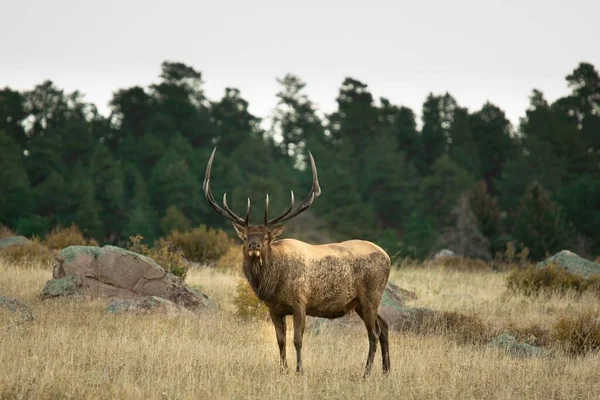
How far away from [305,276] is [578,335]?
5822 millimetres

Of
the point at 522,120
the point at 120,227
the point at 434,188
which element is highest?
the point at 522,120

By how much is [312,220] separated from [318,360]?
5280cm

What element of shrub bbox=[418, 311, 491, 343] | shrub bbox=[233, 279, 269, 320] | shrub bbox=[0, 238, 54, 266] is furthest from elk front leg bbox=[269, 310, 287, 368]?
shrub bbox=[0, 238, 54, 266]

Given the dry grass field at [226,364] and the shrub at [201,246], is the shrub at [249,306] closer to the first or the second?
the dry grass field at [226,364]

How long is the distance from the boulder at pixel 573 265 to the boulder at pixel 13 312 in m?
13.2

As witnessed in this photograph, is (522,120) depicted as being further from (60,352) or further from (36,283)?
(60,352)

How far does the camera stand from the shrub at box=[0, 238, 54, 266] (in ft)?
68.4

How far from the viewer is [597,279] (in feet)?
69.3

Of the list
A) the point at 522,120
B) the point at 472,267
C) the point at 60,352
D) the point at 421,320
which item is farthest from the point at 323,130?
the point at 60,352

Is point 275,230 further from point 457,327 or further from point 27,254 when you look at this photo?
point 27,254

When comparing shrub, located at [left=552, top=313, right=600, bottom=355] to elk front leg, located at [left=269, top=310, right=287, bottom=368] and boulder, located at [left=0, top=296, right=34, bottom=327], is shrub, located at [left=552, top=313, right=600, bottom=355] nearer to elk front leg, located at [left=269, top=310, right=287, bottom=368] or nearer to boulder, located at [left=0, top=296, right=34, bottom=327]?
elk front leg, located at [left=269, top=310, right=287, bottom=368]

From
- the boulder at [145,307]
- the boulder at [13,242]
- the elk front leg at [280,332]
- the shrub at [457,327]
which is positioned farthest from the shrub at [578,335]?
the boulder at [13,242]

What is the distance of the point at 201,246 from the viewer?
26.0 meters

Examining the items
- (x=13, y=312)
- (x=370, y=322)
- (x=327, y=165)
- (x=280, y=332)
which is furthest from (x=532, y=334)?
(x=327, y=165)
